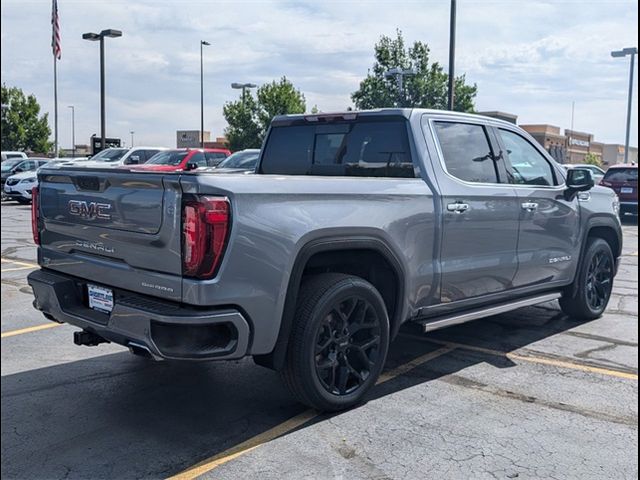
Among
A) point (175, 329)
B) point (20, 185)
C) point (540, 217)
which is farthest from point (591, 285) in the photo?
point (20, 185)

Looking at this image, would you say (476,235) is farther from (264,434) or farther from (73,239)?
(73,239)

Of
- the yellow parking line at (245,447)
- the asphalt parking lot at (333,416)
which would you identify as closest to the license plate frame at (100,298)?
→ the asphalt parking lot at (333,416)

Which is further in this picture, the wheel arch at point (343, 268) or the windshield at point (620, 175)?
the windshield at point (620, 175)

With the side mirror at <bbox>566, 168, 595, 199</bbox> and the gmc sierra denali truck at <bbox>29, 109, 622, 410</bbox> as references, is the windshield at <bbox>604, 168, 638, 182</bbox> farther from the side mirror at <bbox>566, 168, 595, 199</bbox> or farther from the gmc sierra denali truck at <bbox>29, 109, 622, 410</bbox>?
the gmc sierra denali truck at <bbox>29, 109, 622, 410</bbox>

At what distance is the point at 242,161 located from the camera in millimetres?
17688

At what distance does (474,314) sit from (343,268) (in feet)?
4.14

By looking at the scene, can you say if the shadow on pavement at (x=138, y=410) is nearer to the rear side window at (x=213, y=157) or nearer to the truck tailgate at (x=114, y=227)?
the truck tailgate at (x=114, y=227)

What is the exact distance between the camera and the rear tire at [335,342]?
160 inches

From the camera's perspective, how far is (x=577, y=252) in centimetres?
659

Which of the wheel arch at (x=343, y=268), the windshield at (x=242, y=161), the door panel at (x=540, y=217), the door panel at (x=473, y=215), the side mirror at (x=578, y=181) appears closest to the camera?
the wheel arch at (x=343, y=268)

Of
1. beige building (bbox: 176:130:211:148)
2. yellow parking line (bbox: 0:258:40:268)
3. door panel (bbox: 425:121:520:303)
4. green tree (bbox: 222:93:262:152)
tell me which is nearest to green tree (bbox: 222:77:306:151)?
green tree (bbox: 222:93:262:152)

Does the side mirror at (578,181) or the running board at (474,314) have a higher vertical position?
the side mirror at (578,181)

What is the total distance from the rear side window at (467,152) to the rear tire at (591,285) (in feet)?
5.96

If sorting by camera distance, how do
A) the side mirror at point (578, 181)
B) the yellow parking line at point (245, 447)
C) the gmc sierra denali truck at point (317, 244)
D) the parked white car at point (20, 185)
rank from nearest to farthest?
1. the yellow parking line at point (245, 447)
2. the gmc sierra denali truck at point (317, 244)
3. the side mirror at point (578, 181)
4. the parked white car at point (20, 185)
